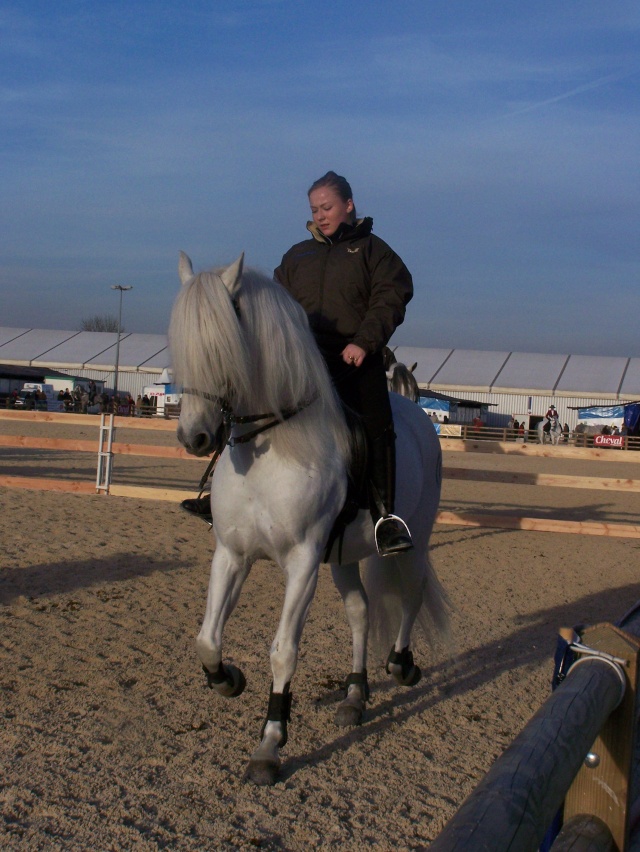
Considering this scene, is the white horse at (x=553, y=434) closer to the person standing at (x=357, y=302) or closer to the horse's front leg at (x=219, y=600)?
the person standing at (x=357, y=302)

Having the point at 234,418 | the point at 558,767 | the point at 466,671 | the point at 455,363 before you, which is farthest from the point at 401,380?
the point at 455,363

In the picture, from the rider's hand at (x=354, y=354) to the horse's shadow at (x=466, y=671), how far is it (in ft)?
6.07

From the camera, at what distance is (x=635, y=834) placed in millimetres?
2184

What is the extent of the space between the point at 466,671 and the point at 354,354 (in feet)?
8.53

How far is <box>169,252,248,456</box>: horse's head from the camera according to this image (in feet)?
11.4

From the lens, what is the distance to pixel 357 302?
4.55m

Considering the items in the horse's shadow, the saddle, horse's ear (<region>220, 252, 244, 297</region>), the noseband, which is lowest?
the horse's shadow

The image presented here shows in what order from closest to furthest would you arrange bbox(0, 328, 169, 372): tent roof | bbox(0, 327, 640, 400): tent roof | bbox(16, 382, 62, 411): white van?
bbox(16, 382, 62, 411): white van < bbox(0, 327, 640, 400): tent roof < bbox(0, 328, 169, 372): tent roof

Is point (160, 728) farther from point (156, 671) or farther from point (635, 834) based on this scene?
→ point (635, 834)

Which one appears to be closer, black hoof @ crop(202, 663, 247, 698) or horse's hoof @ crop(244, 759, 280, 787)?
horse's hoof @ crop(244, 759, 280, 787)

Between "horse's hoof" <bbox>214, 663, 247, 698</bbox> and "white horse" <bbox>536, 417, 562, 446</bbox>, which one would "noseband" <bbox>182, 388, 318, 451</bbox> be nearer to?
"horse's hoof" <bbox>214, 663, 247, 698</bbox>

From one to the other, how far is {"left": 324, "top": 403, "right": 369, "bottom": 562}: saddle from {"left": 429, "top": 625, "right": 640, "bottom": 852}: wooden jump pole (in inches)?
90.5

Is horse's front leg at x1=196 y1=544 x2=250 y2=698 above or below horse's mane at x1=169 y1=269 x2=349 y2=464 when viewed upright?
below

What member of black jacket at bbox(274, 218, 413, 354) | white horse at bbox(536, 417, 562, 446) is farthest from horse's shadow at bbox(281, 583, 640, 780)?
white horse at bbox(536, 417, 562, 446)
